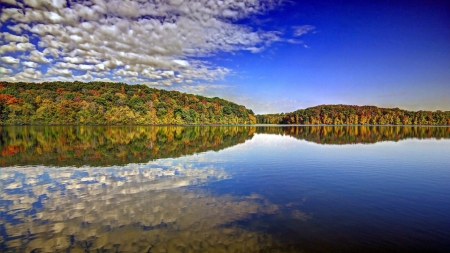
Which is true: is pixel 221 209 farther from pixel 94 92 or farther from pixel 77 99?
pixel 94 92

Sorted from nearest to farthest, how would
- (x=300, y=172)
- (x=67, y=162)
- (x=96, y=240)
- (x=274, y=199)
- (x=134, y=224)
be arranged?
(x=96, y=240) < (x=134, y=224) < (x=274, y=199) < (x=300, y=172) < (x=67, y=162)

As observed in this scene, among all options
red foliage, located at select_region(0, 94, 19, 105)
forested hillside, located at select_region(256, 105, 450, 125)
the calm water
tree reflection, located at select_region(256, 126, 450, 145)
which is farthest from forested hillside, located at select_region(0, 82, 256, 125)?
the calm water

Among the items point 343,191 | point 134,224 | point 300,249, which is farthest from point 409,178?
point 134,224

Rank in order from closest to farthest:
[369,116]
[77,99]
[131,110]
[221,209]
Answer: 1. [221,209]
2. [77,99]
3. [131,110]
4. [369,116]

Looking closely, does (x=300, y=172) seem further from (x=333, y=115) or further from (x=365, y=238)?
(x=333, y=115)

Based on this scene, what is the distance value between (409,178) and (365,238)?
9.27 meters

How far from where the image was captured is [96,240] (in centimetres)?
631

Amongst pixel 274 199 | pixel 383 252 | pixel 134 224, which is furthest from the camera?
pixel 274 199

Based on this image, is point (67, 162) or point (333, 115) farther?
point (333, 115)

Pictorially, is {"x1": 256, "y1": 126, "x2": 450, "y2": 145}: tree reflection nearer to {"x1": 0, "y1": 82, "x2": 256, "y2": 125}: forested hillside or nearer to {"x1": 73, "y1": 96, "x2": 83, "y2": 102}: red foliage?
{"x1": 0, "y1": 82, "x2": 256, "y2": 125}: forested hillside

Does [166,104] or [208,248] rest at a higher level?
[166,104]

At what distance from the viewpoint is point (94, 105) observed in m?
103

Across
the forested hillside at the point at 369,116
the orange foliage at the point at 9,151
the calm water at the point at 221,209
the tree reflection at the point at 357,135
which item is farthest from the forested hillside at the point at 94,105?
the calm water at the point at 221,209

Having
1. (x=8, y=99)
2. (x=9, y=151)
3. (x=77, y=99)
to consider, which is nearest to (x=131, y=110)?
(x=77, y=99)
